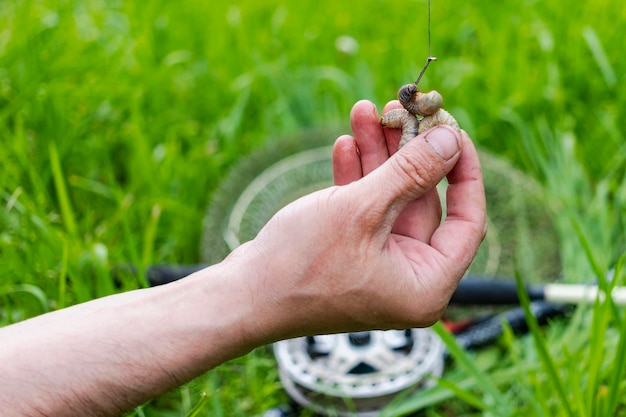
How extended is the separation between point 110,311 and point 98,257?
1.99 feet

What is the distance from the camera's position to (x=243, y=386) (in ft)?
5.92

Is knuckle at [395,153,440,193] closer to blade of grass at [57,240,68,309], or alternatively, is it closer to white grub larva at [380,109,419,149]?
white grub larva at [380,109,419,149]

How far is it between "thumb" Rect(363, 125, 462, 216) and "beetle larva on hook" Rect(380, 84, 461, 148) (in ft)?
0.14

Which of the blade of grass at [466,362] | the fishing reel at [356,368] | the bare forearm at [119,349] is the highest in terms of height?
the bare forearm at [119,349]

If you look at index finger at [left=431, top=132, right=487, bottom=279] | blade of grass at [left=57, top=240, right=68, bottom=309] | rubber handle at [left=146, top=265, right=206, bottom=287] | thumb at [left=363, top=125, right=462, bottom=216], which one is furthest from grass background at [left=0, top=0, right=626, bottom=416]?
thumb at [left=363, top=125, right=462, bottom=216]

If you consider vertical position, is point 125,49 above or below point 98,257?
above

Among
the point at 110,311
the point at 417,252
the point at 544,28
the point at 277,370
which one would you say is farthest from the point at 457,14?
the point at 110,311

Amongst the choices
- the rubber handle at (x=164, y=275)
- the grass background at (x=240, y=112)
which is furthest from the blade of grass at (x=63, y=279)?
the rubber handle at (x=164, y=275)

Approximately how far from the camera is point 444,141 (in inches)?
46.7

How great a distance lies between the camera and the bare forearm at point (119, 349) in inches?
43.7

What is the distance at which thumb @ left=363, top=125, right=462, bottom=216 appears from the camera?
116 centimetres

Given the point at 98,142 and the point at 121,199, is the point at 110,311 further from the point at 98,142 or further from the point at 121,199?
the point at 98,142

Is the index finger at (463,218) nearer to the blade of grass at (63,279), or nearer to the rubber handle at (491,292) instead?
the rubber handle at (491,292)

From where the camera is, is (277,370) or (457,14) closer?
(277,370)
